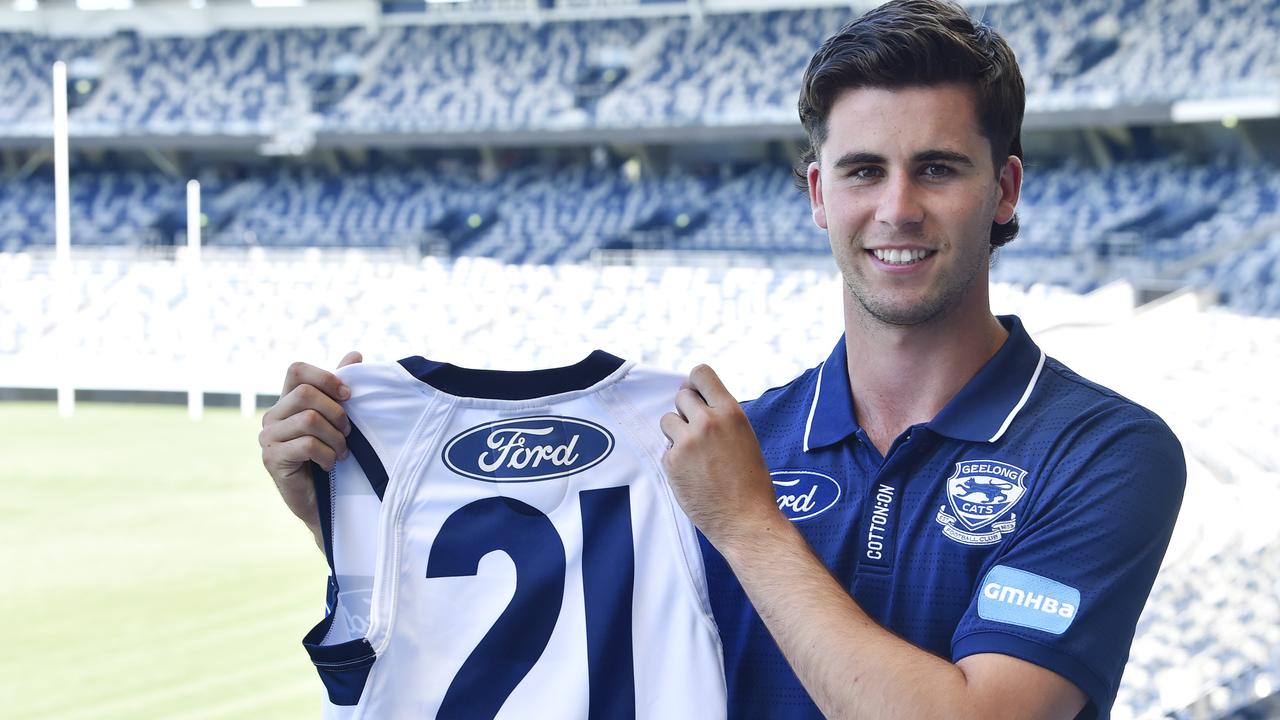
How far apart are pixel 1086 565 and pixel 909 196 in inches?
18.4

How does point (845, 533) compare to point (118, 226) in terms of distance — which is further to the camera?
point (118, 226)

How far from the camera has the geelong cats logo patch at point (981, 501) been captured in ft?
5.03

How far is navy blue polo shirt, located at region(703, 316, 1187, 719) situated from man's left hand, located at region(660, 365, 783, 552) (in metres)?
0.18

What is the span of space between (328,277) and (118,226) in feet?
23.1

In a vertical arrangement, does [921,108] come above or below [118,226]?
above

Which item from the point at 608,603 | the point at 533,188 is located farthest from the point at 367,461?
the point at 533,188

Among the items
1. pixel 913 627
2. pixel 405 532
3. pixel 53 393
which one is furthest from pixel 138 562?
pixel 53 393

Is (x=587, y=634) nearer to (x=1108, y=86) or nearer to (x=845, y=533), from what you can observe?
(x=845, y=533)

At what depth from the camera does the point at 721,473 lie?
59.7 inches

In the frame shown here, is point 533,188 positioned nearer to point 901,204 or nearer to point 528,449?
point 528,449

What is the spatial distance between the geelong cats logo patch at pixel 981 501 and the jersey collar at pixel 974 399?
45 mm

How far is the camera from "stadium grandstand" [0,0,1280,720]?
15.2m

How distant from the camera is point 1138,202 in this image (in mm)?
18125

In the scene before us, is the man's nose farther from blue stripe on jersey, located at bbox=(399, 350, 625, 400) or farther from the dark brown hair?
blue stripe on jersey, located at bbox=(399, 350, 625, 400)
